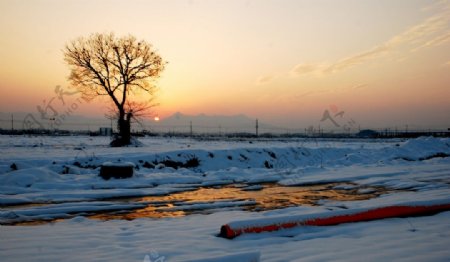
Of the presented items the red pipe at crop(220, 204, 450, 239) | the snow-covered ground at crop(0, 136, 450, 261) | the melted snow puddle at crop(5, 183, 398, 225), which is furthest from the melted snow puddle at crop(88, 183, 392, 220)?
the red pipe at crop(220, 204, 450, 239)

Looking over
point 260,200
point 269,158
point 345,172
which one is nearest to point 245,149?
point 269,158

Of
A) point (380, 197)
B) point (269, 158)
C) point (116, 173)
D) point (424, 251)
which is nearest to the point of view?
point (424, 251)

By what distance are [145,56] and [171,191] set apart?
66.3 ft

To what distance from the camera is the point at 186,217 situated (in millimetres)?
7398

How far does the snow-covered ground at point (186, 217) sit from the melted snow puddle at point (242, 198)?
0.14 metres

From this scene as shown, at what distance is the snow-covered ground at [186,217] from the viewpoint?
15.5ft

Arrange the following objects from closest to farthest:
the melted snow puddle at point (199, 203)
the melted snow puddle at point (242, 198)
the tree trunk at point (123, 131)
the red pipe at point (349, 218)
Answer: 1. the red pipe at point (349, 218)
2. the melted snow puddle at point (199, 203)
3. the melted snow puddle at point (242, 198)
4. the tree trunk at point (123, 131)

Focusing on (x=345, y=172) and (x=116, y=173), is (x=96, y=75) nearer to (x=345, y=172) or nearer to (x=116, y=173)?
(x=116, y=173)

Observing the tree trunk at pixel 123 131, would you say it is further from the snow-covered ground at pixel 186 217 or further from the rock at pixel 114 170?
the rock at pixel 114 170

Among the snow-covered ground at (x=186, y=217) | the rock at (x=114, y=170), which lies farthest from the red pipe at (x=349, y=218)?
the rock at (x=114, y=170)

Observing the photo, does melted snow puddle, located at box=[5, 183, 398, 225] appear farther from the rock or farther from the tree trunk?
the tree trunk

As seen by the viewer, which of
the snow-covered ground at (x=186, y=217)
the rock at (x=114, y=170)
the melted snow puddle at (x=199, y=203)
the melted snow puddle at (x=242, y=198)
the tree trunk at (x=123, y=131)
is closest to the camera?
the snow-covered ground at (x=186, y=217)

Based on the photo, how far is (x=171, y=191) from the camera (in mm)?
11086

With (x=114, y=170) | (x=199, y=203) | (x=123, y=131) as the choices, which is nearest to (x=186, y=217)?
(x=199, y=203)
